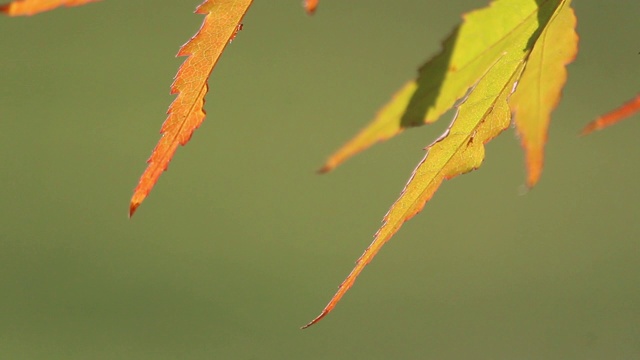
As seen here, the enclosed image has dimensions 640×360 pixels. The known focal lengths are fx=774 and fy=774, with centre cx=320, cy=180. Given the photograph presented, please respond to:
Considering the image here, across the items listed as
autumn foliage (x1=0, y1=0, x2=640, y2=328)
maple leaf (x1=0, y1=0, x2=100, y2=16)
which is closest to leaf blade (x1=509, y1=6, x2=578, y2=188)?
autumn foliage (x1=0, y1=0, x2=640, y2=328)

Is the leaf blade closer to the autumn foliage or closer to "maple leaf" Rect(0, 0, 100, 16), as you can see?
the autumn foliage

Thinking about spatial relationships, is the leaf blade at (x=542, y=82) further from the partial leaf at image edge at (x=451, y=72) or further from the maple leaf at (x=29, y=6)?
the maple leaf at (x=29, y=6)

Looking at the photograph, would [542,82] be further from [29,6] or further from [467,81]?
[29,6]

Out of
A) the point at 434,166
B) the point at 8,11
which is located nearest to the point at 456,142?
the point at 434,166

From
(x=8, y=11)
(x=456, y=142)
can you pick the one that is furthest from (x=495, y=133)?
(x=8, y=11)

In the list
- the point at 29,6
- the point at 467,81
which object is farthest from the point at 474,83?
the point at 29,6

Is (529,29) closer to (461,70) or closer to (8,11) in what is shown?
(461,70)

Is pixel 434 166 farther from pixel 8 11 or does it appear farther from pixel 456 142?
pixel 8 11
